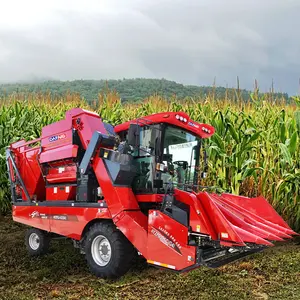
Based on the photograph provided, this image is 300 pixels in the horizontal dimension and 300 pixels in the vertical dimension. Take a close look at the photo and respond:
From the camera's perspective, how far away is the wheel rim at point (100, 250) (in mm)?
4793

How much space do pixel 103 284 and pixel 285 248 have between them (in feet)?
9.12

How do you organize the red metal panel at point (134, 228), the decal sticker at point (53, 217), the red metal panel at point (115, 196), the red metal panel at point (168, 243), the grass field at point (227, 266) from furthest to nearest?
the decal sticker at point (53, 217) < the red metal panel at point (115, 196) < the red metal panel at point (134, 228) < the grass field at point (227, 266) < the red metal panel at point (168, 243)

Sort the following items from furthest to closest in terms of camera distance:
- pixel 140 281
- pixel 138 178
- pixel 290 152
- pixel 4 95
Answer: pixel 4 95 < pixel 290 152 < pixel 138 178 < pixel 140 281

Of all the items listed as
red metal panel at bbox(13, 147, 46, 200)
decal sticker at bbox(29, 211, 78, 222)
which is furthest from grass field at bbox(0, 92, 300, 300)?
red metal panel at bbox(13, 147, 46, 200)

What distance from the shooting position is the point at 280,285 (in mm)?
4324

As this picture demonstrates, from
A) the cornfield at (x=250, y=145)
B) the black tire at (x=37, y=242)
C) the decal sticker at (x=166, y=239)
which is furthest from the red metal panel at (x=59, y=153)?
the cornfield at (x=250, y=145)

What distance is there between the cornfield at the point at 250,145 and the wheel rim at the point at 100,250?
2.38 metres

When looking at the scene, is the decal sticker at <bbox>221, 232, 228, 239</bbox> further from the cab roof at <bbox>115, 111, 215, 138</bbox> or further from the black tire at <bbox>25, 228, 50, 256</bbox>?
the black tire at <bbox>25, 228, 50, 256</bbox>

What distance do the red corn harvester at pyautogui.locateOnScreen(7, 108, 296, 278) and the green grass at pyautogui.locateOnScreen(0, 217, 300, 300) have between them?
28 centimetres

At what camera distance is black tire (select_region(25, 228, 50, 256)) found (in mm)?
6105

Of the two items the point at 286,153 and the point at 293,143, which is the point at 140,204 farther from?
the point at 293,143

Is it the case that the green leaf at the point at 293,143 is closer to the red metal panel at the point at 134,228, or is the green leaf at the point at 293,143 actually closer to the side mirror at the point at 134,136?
the side mirror at the point at 134,136

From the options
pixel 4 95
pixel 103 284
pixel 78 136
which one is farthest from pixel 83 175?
pixel 4 95

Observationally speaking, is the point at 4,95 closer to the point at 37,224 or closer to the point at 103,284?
the point at 37,224
